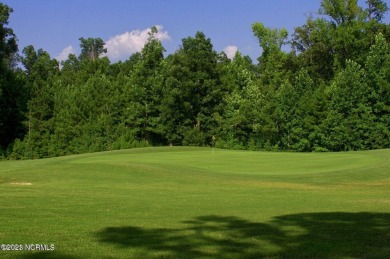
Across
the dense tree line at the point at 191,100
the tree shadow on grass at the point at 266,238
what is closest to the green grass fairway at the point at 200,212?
the tree shadow on grass at the point at 266,238

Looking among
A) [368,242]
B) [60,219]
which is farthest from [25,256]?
[368,242]

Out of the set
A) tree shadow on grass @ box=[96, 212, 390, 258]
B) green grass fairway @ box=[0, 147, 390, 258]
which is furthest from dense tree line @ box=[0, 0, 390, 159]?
tree shadow on grass @ box=[96, 212, 390, 258]

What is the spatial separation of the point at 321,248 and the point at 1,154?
59.3m

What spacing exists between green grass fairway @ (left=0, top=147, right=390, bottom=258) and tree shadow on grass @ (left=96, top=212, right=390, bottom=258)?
2cm

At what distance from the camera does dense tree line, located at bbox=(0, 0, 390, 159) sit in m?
59.1

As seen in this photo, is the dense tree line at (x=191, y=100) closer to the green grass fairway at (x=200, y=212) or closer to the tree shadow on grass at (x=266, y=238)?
the green grass fairway at (x=200, y=212)

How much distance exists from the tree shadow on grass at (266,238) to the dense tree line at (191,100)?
4595 cm

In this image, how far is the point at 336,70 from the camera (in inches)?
2552

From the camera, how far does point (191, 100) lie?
63875mm

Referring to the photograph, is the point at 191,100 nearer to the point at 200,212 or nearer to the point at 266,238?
the point at 200,212

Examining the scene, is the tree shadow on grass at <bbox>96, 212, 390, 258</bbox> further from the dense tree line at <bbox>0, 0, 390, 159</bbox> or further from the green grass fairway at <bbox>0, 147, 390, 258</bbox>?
the dense tree line at <bbox>0, 0, 390, 159</bbox>

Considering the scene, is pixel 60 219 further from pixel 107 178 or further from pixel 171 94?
pixel 171 94

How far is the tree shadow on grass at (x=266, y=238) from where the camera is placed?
732 centimetres

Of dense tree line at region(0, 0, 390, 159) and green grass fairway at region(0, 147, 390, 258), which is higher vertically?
dense tree line at region(0, 0, 390, 159)
